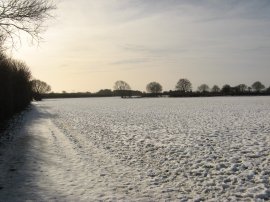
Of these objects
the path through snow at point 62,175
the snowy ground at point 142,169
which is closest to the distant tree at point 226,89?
the snowy ground at point 142,169

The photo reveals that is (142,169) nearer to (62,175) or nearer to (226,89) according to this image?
(62,175)

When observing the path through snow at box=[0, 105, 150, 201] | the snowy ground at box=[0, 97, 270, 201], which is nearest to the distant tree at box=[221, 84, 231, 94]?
the snowy ground at box=[0, 97, 270, 201]

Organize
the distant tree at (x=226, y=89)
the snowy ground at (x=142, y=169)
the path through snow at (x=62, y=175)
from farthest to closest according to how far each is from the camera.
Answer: the distant tree at (x=226, y=89), the path through snow at (x=62, y=175), the snowy ground at (x=142, y=169)

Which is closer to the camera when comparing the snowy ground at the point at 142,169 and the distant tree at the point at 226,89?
the snowy ground at the point at 142,169

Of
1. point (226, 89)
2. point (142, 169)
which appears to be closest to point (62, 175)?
point (142, 169)

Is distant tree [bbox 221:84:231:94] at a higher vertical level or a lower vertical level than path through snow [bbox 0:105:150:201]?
higher

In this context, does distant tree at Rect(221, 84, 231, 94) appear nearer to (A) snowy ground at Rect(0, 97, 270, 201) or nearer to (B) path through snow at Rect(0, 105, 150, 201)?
(A) snowy ground at Rect(0, 97, 270, 201)

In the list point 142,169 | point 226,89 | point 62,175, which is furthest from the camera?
point 226,89

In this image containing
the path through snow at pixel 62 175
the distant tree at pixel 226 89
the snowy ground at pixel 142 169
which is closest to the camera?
the snowy ground at pixel 142 169

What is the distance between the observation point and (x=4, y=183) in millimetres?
9781

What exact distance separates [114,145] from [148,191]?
7.74 m

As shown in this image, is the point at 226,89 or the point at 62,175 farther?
the point at 226,89

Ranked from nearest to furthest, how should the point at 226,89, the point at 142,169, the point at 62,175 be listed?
the point at 62,175 → the point at 142,169 → the point at 226,89

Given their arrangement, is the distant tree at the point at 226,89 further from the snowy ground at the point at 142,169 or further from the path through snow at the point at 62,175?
the path through snow at the point at 62,175
